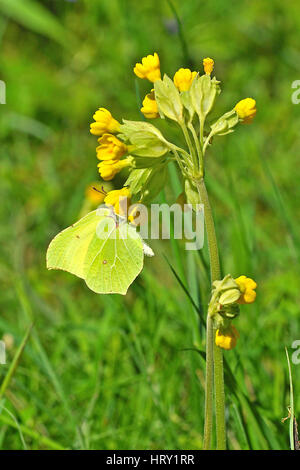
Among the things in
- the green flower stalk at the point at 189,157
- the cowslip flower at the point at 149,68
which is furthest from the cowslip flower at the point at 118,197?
the cowslip flower at the point at 149,68

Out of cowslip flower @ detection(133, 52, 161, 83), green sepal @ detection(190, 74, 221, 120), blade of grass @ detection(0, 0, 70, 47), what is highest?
blade of grass @ detection(0, 0, 70, 47)

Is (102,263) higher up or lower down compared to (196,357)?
higher up

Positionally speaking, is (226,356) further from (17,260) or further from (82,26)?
(82,26)

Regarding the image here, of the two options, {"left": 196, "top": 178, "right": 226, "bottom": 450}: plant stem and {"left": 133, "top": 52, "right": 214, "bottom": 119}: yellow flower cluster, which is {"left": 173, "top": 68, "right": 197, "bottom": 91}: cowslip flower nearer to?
{"left": 133, "top": 52, "right": 214, "bottom": 119}: yellow flower cluster

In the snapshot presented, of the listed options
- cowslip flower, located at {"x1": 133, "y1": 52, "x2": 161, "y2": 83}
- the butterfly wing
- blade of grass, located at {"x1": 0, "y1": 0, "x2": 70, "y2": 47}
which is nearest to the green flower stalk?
cowslip flower, located at {"x1": 133, "y1": 52, "x2": 161, "y2": 83}

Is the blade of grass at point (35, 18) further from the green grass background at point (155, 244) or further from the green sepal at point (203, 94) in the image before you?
the green sepal at point (203, 94)
